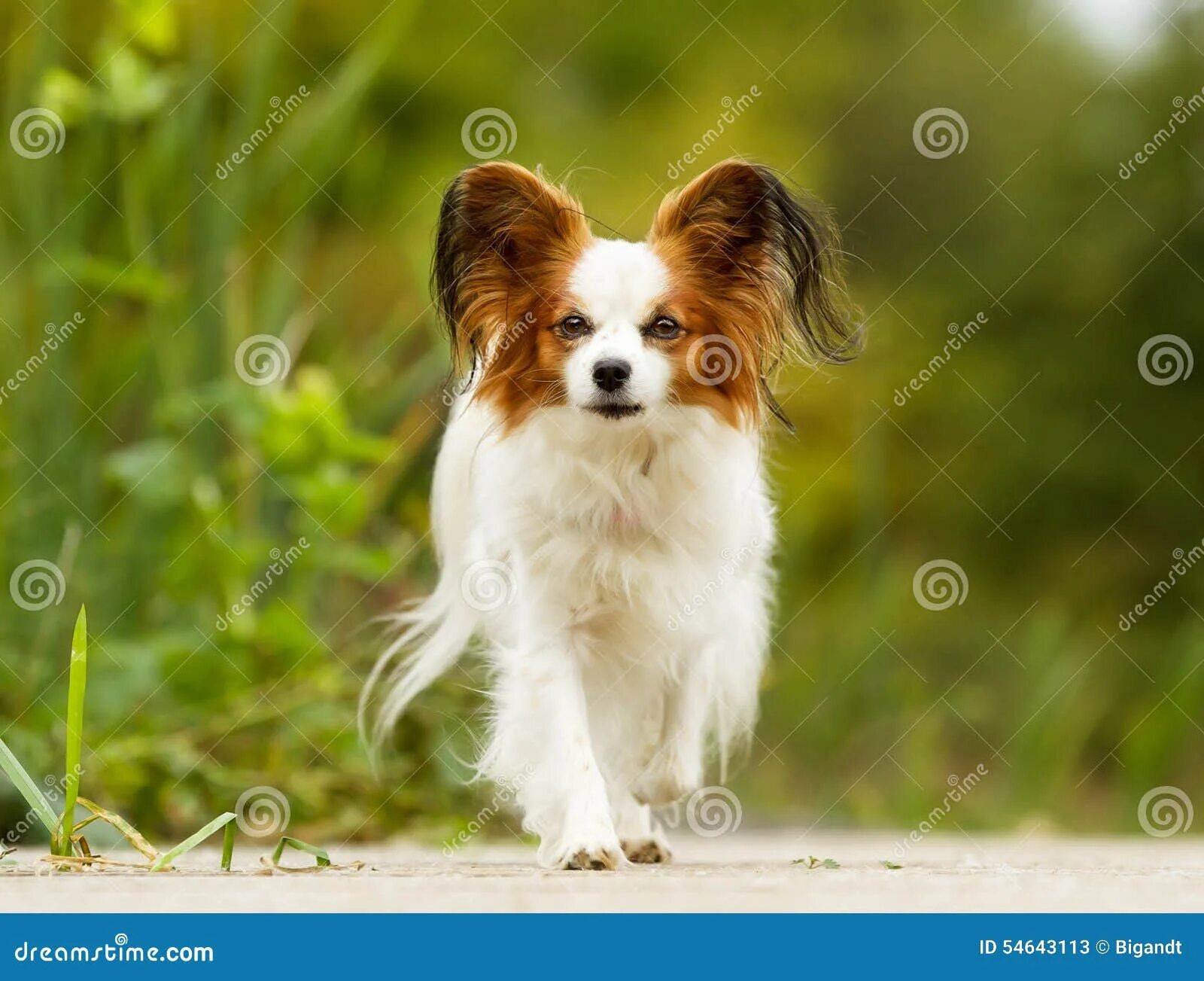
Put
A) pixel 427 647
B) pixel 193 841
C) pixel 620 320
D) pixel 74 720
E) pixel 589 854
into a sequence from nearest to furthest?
A: pixel 193 841 < pixel 74 720 < pixel 589 854 < pixel 620 320 < pixel 427 647

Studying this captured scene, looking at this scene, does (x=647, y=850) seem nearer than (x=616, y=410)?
No

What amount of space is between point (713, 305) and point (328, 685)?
221cm

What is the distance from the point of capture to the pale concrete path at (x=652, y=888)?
289 cm

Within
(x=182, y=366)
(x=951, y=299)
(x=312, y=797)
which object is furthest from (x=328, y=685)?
(x=951, y=299)

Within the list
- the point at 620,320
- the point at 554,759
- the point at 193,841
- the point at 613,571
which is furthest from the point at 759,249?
the point at 193,841

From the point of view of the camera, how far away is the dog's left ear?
4555 mm

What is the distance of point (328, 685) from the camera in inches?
231

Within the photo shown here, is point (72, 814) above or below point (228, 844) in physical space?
below

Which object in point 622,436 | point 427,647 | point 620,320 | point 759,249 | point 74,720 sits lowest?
point 74,720

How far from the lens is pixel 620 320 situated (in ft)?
14.2

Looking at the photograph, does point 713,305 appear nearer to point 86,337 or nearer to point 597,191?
point 86,337

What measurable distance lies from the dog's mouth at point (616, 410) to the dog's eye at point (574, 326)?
23 centimetres

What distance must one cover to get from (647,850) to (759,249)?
177 centimetres

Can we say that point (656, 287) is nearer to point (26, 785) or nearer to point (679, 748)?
point (679, 748)
